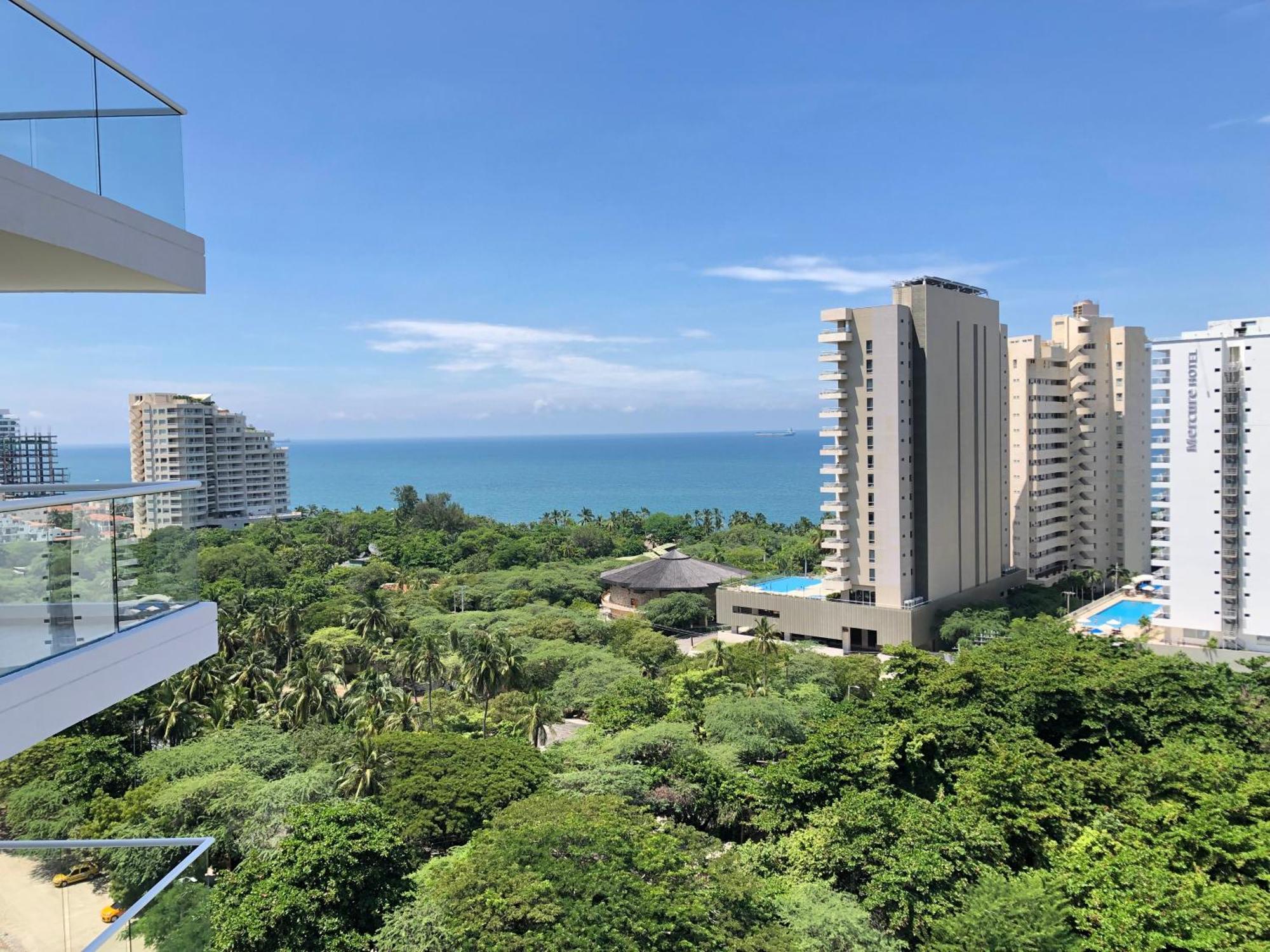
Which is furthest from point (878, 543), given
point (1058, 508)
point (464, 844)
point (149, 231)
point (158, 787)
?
point (149, 231)

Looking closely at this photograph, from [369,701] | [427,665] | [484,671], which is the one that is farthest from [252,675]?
[484,671]

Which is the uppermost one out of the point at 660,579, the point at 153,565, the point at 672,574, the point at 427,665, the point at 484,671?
the point at 153,565

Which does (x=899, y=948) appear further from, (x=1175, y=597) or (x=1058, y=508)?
(x=1058, y=508)

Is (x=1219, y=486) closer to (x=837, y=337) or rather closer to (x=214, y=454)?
(x=837, y=337)

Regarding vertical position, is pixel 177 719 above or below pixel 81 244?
below

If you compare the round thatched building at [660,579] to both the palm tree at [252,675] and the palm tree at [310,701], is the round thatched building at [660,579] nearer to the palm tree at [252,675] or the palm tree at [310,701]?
the palm tree at [252,675]
